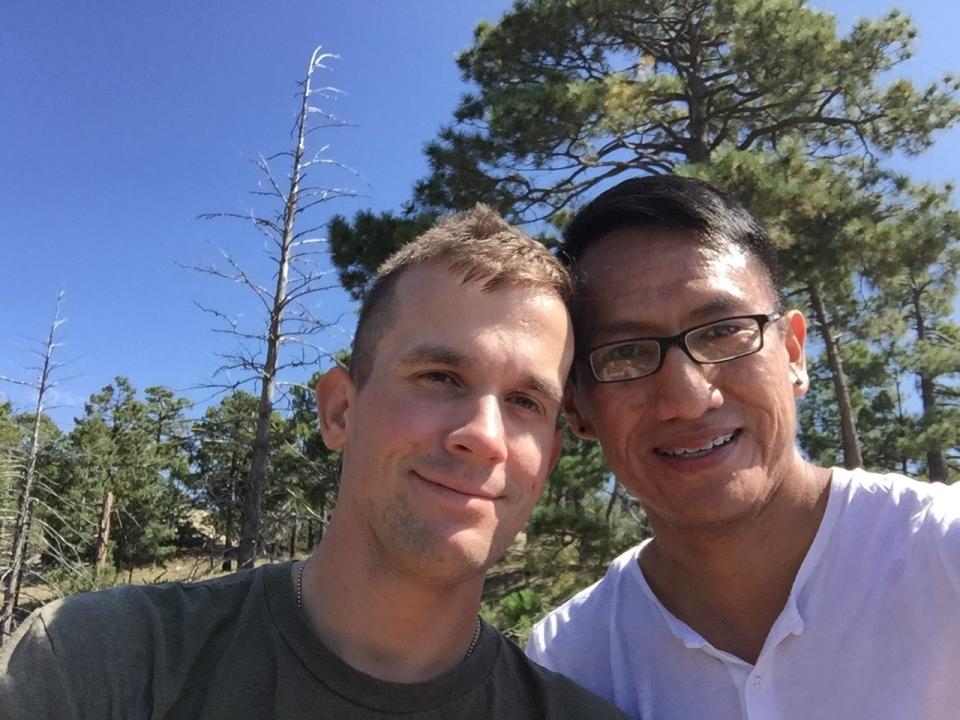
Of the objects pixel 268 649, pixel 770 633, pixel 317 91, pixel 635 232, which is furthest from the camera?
pixel 317 91

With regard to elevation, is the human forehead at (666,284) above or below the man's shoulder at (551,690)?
above

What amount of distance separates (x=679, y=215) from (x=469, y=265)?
0.66 meters

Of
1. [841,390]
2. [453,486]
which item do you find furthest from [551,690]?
[841,390]

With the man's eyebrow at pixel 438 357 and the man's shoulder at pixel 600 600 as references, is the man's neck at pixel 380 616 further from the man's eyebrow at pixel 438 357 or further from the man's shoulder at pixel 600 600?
the man's shoulder at pixel 600 600

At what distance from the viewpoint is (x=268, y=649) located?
1.37m

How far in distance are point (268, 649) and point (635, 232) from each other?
4.46 ft

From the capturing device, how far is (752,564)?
1.79m

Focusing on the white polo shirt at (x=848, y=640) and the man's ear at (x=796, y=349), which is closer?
the white polo shirt at (x=848, y=640)

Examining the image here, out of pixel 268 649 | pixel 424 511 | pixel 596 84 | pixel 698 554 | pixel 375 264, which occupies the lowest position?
pixel 268 649

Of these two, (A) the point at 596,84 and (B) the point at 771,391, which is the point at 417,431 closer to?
(B) the point at 771,391

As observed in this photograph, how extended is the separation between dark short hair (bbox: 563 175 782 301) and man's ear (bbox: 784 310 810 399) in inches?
3.4

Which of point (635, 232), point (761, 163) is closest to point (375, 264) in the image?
point (761, 163)

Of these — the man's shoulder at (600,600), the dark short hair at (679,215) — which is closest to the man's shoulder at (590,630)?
the man's shoulder at (600,600)

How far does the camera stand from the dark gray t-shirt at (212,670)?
3.92ft
